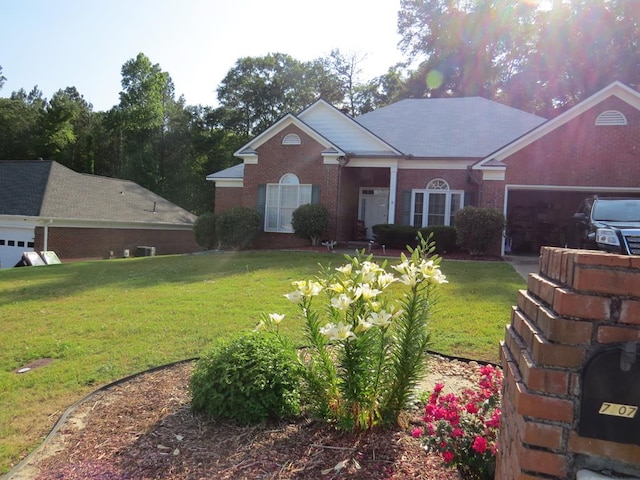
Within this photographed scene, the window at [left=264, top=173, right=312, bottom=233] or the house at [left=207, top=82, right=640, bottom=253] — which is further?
the window at [left=264, top=173, right=312, bottom=233]

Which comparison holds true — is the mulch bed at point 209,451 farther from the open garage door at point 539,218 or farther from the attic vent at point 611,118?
the open garage door at point 539,218

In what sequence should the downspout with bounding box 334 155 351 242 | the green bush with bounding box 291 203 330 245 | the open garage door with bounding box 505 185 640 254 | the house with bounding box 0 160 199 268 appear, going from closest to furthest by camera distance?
1. the green bush with bounding box 291 203 330 245
2. the downspout with bounding box 334 155 351 242
3. the open garage door with bounding box 505 185 640 254
4. the house with bounding box 0 160 199 268

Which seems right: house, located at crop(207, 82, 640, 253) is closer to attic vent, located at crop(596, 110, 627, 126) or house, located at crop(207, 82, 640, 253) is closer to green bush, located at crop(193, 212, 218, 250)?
attic vent, located at crop(596, 110, 627, 126)

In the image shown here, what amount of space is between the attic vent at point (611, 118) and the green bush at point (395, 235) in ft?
21.4

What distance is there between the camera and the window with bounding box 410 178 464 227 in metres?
17.3

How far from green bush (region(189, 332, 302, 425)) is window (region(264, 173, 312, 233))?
1427 cm

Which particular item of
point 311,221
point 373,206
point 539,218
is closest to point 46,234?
point 311,221

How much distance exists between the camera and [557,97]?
106 ft

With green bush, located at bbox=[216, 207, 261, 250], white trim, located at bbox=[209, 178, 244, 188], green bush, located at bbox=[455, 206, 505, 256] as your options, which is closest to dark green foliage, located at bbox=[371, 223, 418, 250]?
green bush, located at bbox=[455, 206, 505, 256]

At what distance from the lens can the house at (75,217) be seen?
2092cm

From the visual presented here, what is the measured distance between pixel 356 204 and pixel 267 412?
16.7m

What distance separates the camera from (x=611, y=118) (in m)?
13.9

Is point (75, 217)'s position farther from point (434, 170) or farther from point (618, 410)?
point (618, 410)

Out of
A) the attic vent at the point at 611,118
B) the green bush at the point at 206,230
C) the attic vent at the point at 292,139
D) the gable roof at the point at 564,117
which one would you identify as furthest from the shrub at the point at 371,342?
the green bush at the point at 206,230
